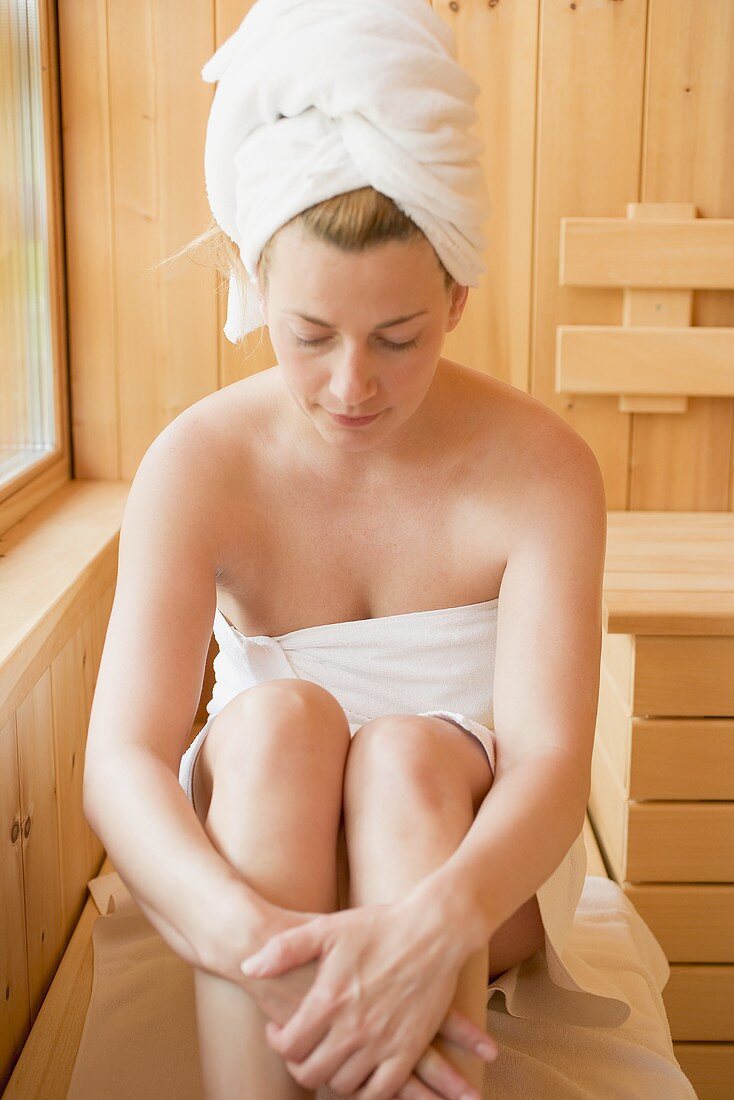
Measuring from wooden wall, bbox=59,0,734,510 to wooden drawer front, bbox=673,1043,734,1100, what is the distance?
1.00 meters

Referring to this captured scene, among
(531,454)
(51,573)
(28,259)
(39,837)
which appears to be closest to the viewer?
(531,454)

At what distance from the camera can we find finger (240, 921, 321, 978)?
2.74 feet

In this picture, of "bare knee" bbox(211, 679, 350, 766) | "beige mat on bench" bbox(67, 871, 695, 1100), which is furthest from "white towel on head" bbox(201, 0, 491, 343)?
"beige mat on bench" bbox(67, 871, 695, 1100)

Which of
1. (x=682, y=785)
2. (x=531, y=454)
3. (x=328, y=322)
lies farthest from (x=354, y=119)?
(x=682, y=785)

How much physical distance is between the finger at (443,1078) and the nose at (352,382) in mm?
511

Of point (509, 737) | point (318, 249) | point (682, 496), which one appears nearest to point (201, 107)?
point (682, 496)

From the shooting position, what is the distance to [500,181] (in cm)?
217

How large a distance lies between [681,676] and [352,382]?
89 centimetres

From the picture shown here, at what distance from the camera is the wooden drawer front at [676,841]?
1.71 meters

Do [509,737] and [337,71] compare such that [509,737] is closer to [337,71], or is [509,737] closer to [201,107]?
[337,71]

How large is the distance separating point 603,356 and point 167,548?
1.26 m

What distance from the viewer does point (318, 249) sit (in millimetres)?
959

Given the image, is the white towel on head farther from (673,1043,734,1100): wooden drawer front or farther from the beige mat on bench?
(673,1043,734,1100): wooden drawer front

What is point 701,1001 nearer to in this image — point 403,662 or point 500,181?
point 403,662
